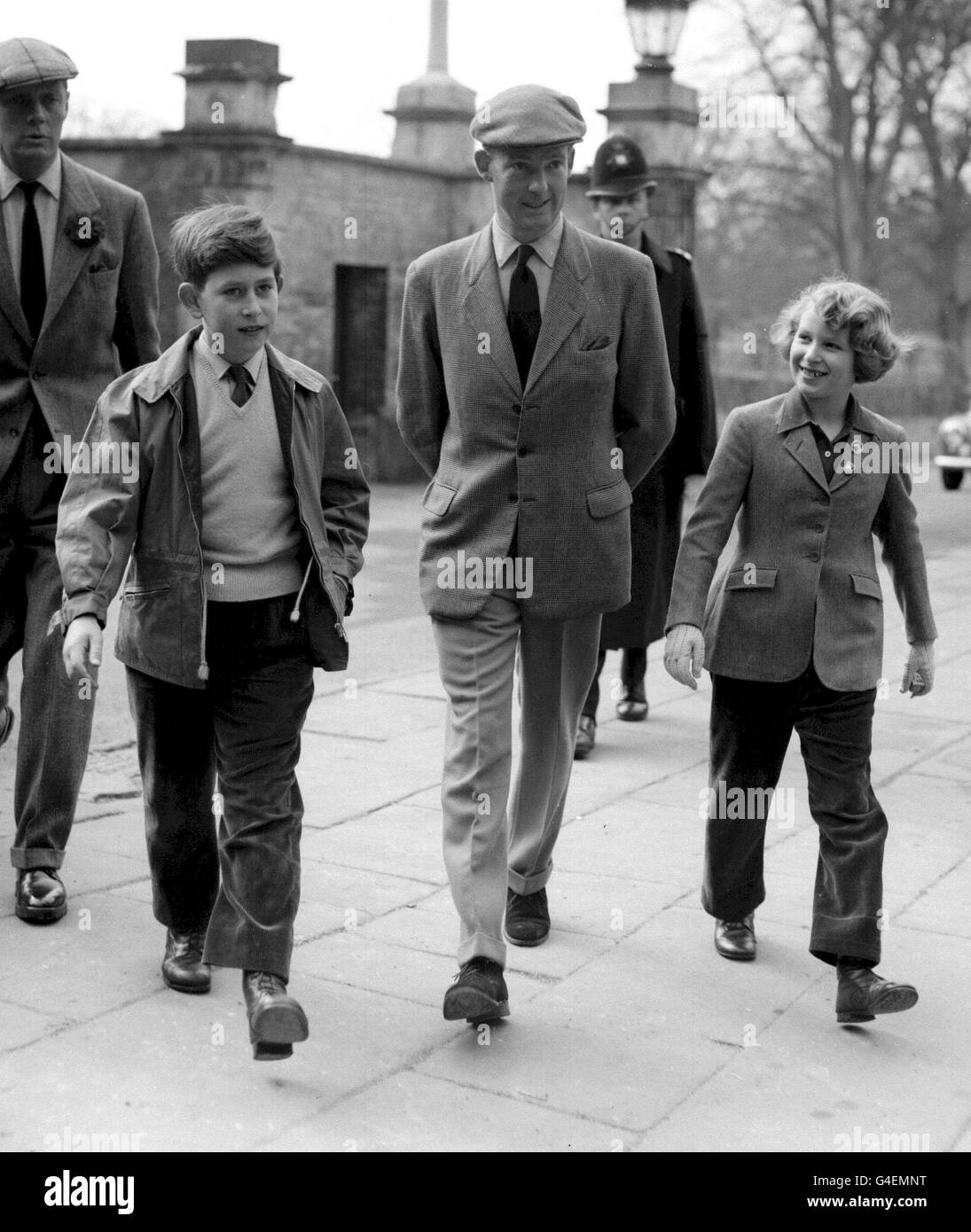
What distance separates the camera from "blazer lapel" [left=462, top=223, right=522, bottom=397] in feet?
13.9

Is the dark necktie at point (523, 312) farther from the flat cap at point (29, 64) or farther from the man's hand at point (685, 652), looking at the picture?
the flat cap at point (29, 64)

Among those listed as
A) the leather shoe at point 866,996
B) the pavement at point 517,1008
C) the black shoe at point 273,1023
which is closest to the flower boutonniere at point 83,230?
the pavement at point 517,1008

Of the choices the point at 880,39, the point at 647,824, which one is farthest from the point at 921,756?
the point at 880,39

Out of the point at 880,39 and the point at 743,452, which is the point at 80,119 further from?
the point at 743,452

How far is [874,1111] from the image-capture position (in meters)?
3.63

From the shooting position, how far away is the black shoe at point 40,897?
4.69 metres

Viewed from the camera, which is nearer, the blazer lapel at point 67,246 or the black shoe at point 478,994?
the black shoe at point 478,994

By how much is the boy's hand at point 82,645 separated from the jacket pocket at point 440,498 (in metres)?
0.88

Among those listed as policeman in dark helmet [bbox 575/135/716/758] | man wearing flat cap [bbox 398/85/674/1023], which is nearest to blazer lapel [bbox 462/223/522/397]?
man wearing flat cap [bbox 398/85/674/1023]

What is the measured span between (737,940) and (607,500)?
115 cm

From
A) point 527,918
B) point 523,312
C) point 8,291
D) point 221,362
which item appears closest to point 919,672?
point 527,918

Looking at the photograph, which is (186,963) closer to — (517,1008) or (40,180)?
(517,1008)

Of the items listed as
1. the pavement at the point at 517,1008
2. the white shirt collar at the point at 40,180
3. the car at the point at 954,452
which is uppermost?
the white shirt collar at the point at 40,180
